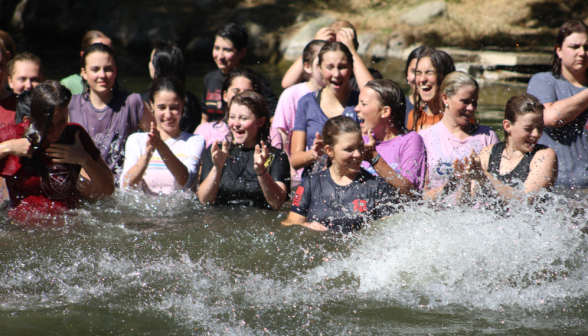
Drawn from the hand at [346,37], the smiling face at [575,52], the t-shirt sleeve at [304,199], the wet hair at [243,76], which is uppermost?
the hand at [346,37]

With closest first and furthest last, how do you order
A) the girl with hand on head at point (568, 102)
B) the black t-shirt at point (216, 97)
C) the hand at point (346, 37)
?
1. the girl with hand on head at point (568, 102)
2. the hand at point (346, 37)
3. the black t-shirt at point (216, 97)

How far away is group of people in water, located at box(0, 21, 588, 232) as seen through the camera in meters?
3.80

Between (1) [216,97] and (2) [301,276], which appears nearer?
(2) [301,276]

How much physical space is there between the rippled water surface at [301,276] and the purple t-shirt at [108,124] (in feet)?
2.95

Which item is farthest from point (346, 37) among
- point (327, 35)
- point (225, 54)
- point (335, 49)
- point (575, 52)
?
point (575, 52)

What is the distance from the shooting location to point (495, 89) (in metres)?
10.1

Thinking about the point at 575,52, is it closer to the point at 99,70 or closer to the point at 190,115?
the point at 190,115

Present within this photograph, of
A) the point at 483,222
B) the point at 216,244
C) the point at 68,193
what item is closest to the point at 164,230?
the point at 216,244

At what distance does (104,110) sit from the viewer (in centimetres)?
498

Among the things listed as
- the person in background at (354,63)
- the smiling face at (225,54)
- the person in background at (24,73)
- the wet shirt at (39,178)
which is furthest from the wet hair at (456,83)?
the person in background at (24,73)

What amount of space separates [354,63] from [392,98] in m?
1.38

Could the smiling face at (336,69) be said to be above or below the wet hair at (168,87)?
above

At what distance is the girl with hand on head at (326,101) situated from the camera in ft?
15.3

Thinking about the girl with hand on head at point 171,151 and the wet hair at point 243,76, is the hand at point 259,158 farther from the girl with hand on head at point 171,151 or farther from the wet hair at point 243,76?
the wet hair at point 243,76
